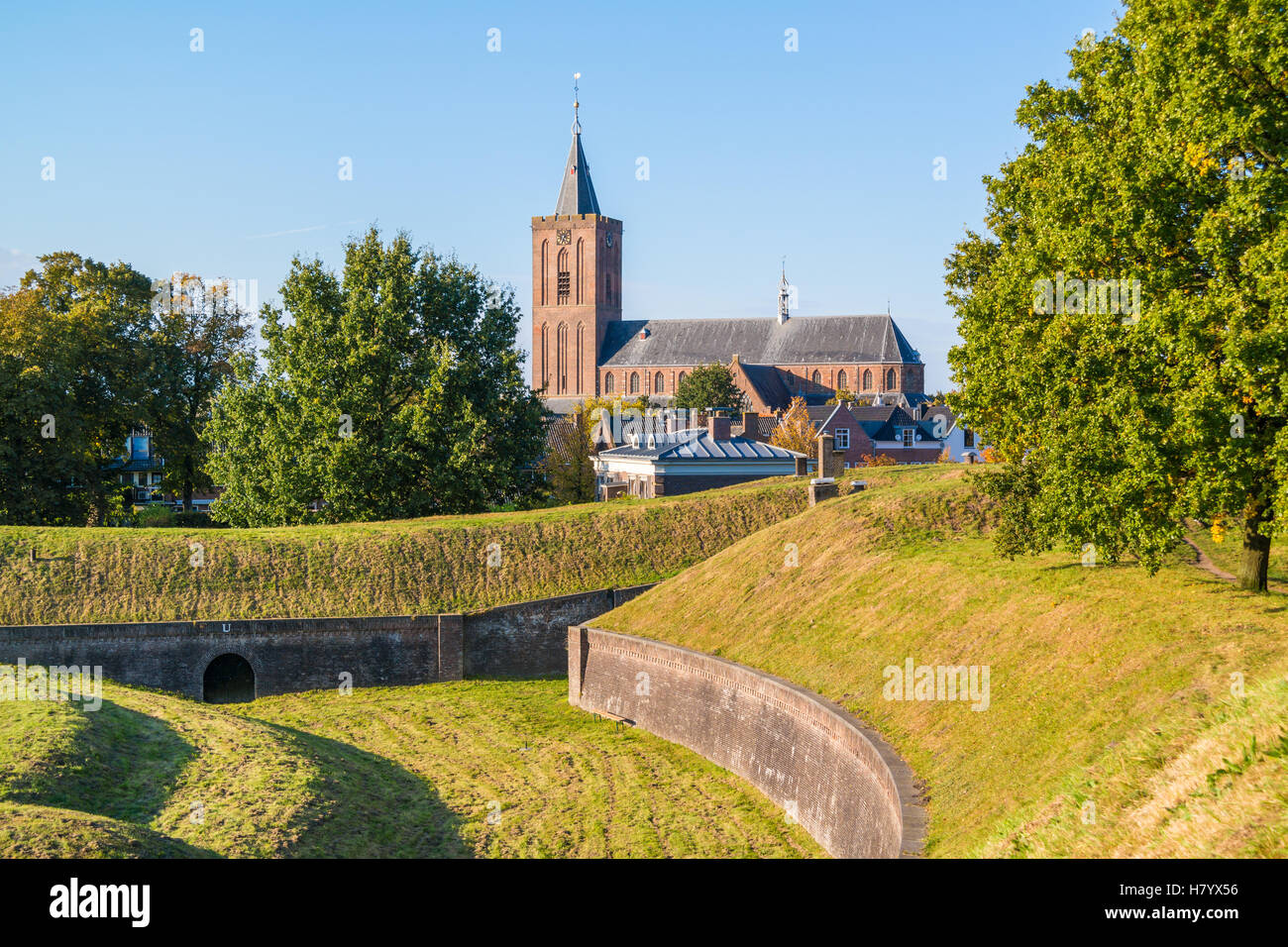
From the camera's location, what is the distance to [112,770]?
63.5 ft

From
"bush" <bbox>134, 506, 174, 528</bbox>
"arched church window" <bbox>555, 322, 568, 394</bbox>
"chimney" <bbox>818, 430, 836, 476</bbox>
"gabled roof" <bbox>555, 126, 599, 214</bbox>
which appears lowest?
"bush" <bbox>134, 506, 174, 528</bbox>

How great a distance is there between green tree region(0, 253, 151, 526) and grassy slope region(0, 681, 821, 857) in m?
22.1

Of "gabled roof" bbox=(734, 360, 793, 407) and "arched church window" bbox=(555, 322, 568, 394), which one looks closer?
"gabled roof" bbox=(734, 360, 793, 407)

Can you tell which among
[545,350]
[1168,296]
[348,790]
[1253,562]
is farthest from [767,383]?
[1168,296]

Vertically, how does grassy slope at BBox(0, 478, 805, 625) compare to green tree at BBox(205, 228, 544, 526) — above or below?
below

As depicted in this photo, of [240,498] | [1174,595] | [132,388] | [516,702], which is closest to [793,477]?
[516,702]

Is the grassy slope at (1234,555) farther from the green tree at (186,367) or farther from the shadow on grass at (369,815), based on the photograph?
the green tree at (186,367)

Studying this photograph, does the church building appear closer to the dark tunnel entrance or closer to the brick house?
the brick house

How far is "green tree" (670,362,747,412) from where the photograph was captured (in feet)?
320

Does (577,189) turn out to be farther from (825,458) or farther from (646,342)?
(825,458)

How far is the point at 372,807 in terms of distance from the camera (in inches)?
801

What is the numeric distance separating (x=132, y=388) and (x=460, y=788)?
38.9m

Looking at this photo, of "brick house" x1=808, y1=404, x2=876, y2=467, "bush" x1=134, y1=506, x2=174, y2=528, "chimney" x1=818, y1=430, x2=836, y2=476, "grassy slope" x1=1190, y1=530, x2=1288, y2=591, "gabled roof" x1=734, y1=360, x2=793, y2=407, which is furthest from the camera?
"gabled roof" x1=734, y1=360, x2=793, y2=407

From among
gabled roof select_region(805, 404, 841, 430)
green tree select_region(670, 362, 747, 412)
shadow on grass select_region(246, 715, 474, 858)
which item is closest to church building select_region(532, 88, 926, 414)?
green tree select_region(670, 362, 747, 412)
